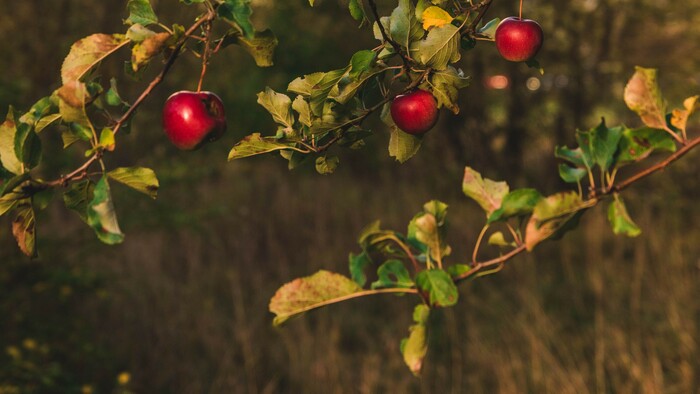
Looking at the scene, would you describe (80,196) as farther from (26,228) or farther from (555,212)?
(555,212)

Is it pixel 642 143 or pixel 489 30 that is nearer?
pixel 642 143

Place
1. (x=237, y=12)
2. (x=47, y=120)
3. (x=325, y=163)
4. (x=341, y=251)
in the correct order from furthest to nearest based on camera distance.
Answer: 1. (x=341, y=251)
2. (x=325, y=163)
3. (x=47, y=120)
4. (x=237, y=12)

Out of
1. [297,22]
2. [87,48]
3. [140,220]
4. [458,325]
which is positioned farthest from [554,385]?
[297,22]

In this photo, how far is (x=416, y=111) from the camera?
0.84 meters

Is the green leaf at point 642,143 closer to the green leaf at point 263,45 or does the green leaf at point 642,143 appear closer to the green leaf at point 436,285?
the green leaf at point 436,285

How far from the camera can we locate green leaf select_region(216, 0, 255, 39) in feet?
2.23

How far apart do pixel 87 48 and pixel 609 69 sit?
543 centimetres

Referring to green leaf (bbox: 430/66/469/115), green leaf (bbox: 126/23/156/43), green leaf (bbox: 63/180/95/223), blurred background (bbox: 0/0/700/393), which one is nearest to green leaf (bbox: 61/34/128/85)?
green leaf (bbox: 126/23/156/43)

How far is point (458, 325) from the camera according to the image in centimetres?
394

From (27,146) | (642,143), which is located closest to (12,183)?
(27,146)

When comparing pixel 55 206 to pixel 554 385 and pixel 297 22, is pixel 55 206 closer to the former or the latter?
pixel 297 22

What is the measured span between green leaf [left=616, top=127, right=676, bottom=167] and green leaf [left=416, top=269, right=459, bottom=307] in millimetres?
216

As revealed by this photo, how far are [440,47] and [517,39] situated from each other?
0.39 feet

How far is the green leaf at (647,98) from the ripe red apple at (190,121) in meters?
0.45
